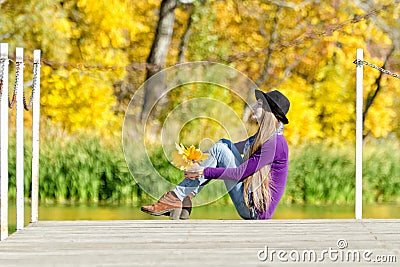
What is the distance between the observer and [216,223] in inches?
249

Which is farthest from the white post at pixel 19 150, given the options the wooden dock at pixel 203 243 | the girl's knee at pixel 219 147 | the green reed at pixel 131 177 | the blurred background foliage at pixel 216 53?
the blurred background foliage at pixel 216 53

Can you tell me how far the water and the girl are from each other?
1519 mm

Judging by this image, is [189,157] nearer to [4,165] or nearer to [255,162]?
[255,162]

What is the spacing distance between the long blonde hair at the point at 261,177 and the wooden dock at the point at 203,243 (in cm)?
27

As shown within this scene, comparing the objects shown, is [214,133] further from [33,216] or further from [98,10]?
[33,216]

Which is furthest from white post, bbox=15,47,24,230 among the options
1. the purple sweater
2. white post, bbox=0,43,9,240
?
the purple sweater

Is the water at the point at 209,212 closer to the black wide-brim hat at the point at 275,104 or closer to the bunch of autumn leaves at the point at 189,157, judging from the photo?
the bunch of autumn leaves at the point at 189,157

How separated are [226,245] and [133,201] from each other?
15.1ft

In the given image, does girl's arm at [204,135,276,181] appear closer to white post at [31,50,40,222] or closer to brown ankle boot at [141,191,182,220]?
brown ankle boot at [141,191,182,220]

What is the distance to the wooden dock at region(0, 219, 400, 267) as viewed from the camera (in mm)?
4758

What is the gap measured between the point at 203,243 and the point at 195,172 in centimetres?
101

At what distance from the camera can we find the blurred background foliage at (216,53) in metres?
14.3

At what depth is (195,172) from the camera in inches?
248

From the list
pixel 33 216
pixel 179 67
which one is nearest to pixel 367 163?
pixel 179 67
